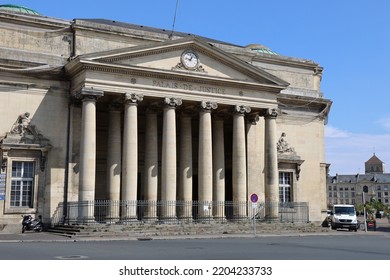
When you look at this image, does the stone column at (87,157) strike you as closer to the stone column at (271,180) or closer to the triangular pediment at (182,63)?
the triangular pediment at (182,63)

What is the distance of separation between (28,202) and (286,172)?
19632 mm

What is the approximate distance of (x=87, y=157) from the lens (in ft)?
Result: 96.9

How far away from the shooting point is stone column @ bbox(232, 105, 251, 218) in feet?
112

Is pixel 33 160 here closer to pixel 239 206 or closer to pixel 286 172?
pixel 239 206

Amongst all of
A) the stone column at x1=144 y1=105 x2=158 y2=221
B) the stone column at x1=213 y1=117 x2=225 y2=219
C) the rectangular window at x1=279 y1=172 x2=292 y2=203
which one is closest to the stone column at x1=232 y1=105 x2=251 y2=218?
the stone column at x1=213 y1=117 x2=225 y2=219

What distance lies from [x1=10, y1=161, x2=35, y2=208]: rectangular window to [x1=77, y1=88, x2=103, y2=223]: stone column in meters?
3.85

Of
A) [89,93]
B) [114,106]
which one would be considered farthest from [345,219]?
[89,93]

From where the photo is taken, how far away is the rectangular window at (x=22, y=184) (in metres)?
30.8

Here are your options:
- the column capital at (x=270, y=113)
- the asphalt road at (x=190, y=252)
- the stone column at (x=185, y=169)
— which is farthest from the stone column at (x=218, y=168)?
the asphalt road at (x=190, y=252)

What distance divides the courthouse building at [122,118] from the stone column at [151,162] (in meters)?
0.07

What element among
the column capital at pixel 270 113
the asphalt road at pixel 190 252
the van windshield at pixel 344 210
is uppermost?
the column capital at pixel 270 113

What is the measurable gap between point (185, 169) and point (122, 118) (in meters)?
5.54

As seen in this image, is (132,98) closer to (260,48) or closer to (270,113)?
(270,113)

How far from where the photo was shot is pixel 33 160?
1231 inches
